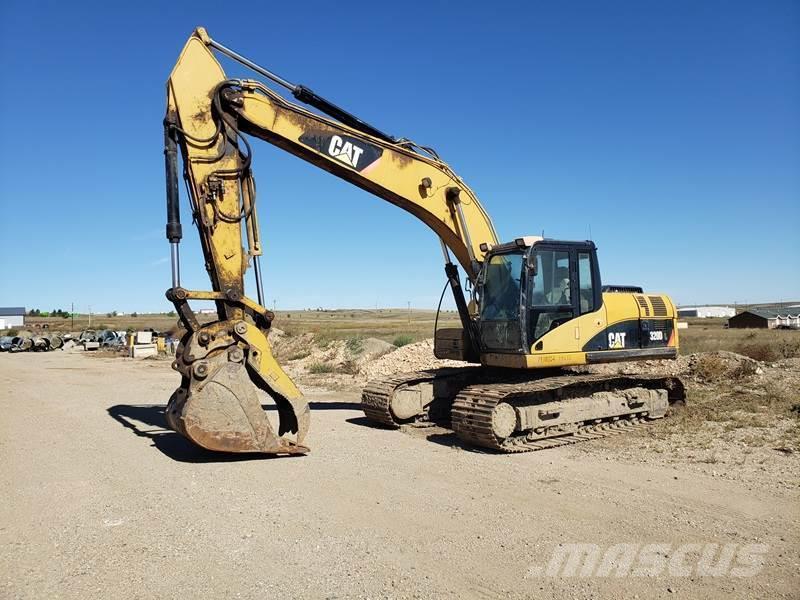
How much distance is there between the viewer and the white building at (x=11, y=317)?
8775cm

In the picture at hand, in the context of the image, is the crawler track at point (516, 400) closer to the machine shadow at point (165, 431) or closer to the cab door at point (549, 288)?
the cab door at point (549, 288)

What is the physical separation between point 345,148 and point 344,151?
0.16 feet

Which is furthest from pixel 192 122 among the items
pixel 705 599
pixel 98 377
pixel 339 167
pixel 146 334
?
pixel 146 334

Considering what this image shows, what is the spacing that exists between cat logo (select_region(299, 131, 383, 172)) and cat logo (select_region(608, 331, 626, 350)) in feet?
15.2

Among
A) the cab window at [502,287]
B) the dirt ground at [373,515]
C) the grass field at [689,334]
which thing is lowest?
the dirt ground at [373,515]

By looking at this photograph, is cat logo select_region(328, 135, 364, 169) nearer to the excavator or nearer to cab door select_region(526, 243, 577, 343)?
the excavator

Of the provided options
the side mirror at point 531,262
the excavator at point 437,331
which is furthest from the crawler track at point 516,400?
the side mirror at point 531,262

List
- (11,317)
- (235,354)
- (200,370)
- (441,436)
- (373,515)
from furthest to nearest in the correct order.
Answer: (11,317) → (441,436) → (235,354) → (200,370) → (373,515)

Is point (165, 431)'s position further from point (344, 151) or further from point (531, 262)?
point (531, 262)

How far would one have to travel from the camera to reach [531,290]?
9703 millimetres

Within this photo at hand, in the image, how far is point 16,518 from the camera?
6.25 metres

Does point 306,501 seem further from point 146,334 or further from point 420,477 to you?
point 146,334

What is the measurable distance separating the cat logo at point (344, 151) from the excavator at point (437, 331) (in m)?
0.02

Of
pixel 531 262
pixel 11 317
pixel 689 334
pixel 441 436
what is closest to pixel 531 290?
pixel 531 262
